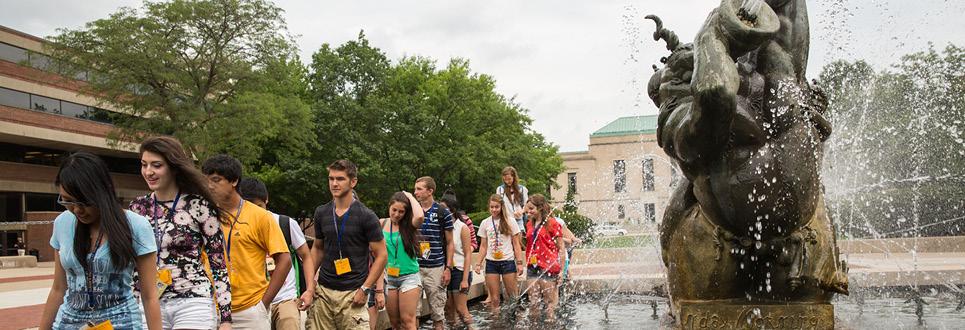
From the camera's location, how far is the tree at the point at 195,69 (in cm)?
2869

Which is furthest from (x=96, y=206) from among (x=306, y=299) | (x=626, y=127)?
(x=626, y=127)

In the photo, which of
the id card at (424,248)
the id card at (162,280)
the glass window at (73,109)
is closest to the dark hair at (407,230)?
the id card at (424,248)

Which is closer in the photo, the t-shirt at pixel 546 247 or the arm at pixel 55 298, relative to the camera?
the arm at pixel 55 298

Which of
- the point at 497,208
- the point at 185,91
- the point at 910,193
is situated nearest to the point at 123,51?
the point at 185,91

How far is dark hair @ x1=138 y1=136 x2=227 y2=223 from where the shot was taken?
3.56m

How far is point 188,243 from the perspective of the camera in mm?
3584

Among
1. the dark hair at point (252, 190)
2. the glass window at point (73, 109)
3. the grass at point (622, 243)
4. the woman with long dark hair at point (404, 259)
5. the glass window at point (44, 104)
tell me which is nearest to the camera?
the dark hair at point (252, 190)

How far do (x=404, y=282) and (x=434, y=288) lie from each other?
92 centimetres

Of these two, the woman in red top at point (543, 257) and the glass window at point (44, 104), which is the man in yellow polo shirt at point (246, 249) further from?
the glass window at point (44, 104)

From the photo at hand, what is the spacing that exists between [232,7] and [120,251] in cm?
2872

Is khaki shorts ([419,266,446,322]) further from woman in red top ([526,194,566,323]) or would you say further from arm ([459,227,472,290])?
woman in red top ([526,194,566,323])

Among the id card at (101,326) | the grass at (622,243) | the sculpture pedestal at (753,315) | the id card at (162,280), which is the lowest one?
the grass at (622,243)

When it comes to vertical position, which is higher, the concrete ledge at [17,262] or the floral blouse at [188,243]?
the floral blouse at [188,243]

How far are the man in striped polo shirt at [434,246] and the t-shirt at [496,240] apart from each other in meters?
1.73
